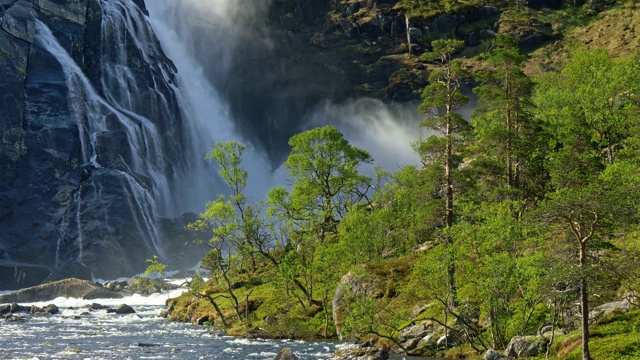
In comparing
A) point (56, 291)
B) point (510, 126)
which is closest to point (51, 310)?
point (56, 291)

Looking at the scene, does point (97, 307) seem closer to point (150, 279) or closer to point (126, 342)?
point (150, 279)

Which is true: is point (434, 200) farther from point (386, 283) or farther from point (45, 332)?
point (45, 332)

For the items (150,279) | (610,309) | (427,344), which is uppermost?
(150,279)

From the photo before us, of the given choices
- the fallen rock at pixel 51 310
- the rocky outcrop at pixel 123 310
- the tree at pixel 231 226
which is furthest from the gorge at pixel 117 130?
the tree at pixel 231 226

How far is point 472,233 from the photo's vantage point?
38.4 m

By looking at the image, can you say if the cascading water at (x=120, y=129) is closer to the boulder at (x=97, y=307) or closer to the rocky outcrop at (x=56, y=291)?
the rocky outcrop at (x=56, y=291)

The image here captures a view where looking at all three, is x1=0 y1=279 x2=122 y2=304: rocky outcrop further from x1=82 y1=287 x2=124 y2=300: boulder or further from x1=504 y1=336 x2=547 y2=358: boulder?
x1=504 y1=336 x2=547 y2=358: boulder

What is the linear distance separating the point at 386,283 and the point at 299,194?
74.8 ft

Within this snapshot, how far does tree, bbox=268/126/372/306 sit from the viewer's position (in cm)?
6681

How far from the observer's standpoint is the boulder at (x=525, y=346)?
32.5 metres

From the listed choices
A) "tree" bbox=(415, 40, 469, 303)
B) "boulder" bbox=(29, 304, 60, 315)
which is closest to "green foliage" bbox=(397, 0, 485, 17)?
"boulder" bbox=(29, 304, 60, 315)

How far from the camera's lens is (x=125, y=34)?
154 m

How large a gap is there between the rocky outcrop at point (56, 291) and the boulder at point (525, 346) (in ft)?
249

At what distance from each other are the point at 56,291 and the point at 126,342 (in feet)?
174
